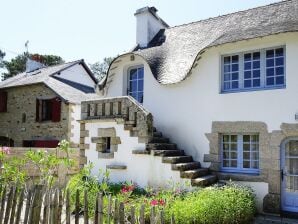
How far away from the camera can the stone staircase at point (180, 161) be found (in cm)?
838

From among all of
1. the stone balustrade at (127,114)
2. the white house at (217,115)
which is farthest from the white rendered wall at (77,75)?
the stone balustrade at (127,114)

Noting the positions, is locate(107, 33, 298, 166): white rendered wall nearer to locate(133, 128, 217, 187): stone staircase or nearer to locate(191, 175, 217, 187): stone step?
locate(133, 128, 217, 187): stone staircase

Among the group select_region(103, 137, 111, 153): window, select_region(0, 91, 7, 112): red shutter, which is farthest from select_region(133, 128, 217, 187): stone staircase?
select_region(0, 91, 7, 112): red shutter

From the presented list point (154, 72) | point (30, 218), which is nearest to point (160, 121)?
point (154, 72)

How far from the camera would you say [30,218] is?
16.5ft

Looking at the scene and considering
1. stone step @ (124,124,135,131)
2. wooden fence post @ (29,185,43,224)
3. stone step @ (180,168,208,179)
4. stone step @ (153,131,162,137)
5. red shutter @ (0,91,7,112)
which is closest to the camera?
wooden fence post @ (29,185,43,224)

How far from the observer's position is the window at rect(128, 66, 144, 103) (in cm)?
1155

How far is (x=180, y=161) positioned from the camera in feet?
29.6

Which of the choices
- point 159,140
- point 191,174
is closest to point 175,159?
point 191,174

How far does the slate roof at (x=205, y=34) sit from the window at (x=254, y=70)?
0.72 m

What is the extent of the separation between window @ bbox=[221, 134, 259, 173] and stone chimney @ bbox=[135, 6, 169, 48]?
5.30 meters

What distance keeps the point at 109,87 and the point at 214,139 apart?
4623 millimetres

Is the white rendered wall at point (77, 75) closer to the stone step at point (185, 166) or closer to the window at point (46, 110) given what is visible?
the window at point (46, 110)

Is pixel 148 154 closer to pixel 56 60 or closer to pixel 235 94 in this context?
pixel 235 94
